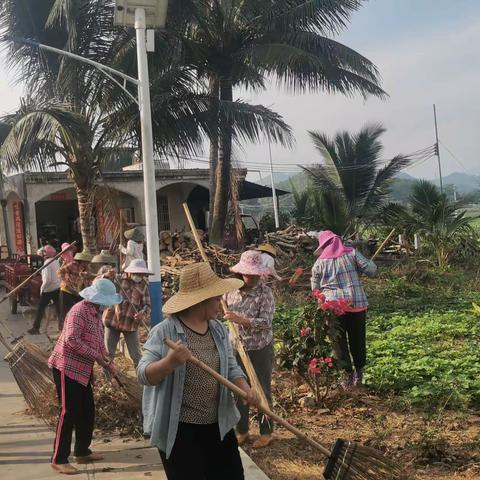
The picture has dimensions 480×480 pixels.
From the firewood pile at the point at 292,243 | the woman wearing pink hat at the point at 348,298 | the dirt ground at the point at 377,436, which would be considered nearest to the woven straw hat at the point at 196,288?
the dirt ground at the point at 377,436

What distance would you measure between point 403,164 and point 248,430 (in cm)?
1486

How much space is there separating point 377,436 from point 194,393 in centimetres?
219

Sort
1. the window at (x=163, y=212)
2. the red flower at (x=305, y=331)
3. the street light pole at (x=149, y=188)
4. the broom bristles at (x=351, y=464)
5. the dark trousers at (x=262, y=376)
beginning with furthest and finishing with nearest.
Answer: the window at (x=163, y=212) < the street light pole at (x=149, y=188) < the red flower at (x=305, y=331) < the dark trousers at (x=262, y=376) < the broom bristles at (x=351, y=464)

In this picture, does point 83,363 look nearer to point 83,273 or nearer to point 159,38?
point 83,273

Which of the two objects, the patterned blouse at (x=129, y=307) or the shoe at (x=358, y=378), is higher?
the patterned blouse at (x=129, y=307)

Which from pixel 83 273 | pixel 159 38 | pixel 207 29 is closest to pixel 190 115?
pixel 159 38

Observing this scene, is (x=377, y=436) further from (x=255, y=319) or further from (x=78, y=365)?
(x=78, y=365)

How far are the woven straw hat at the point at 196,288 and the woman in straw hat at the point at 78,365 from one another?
1.41 metres

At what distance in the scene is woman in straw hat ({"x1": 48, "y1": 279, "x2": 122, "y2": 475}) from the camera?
4145 millimetres

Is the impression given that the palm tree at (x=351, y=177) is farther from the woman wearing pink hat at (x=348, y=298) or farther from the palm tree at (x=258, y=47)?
the woman wearing pink hat at (x=348, y=298)

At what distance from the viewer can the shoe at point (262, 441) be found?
14.9ft

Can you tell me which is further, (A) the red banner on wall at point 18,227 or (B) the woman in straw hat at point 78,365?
(A) the red banner on wall at point 18,227

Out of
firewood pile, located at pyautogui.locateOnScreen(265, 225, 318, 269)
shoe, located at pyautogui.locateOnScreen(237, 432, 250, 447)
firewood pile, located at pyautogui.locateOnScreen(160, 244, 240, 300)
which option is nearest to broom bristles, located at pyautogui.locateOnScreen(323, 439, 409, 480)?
shoe, located at pyautogui.locateOnScreen(237, 432, 250, 447)

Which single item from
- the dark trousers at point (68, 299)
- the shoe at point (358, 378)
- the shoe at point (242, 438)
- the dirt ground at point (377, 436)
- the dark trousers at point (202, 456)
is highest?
the dark trousers at point (68, 299)
